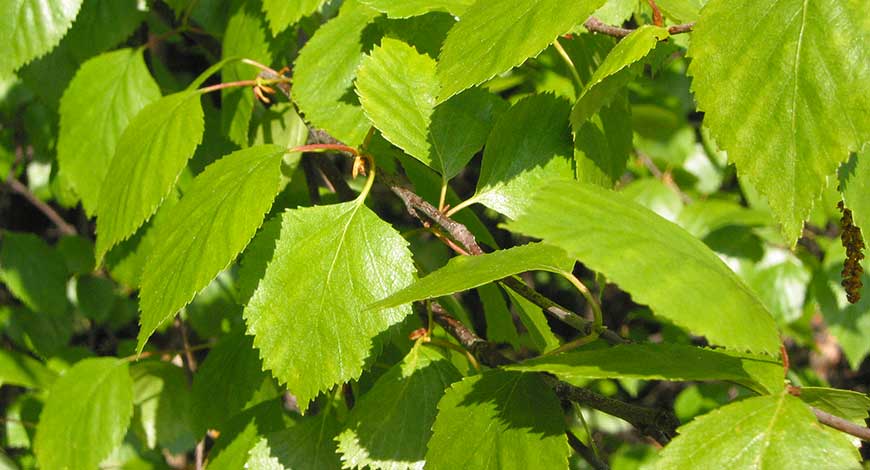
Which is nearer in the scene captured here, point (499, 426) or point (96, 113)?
point (499, 426)

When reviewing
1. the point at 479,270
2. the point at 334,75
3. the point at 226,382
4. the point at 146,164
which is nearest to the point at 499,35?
the point at 479,270

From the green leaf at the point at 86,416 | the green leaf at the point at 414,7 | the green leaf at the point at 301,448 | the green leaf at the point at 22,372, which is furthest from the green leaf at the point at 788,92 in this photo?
the green leaf at the point at 22,372

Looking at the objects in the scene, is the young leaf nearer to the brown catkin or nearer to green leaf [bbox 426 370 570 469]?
green leaf [bbox 426 370 570 469]

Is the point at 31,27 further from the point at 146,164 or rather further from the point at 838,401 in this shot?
the point at 838,401

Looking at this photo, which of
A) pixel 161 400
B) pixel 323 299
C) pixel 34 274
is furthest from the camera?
pixel 34 274

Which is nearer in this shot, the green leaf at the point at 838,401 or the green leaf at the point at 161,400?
the green leaf at the point at 838,401

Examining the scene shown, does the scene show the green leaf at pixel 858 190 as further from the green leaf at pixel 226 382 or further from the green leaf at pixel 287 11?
the green leaf at pixel 226 382

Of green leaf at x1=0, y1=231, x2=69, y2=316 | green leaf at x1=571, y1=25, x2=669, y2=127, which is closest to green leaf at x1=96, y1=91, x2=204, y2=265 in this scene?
green leaf at x1=571, y1=25, x2=669, y2=127

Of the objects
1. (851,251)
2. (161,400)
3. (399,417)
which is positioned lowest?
(161,400)
